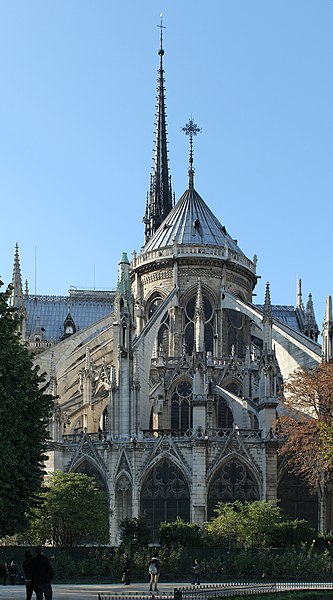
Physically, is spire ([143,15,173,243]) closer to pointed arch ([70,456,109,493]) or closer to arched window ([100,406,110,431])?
arched window ([100,406,110,431])

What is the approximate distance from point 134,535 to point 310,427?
36.2ft

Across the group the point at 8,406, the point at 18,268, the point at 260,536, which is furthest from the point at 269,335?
the point at 8,406

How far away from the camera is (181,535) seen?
164ft

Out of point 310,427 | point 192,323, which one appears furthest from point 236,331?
point 310,427

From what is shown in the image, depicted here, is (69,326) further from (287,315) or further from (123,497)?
(123,497)

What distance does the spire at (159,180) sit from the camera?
11431cm

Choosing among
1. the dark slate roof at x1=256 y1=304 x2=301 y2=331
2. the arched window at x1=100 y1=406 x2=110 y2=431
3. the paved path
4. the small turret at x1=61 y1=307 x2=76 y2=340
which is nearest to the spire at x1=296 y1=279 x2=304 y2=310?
the dark slate roof at x1=256 y1=304 x2=301 y2=331

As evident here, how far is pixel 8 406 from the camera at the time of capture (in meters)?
34.4

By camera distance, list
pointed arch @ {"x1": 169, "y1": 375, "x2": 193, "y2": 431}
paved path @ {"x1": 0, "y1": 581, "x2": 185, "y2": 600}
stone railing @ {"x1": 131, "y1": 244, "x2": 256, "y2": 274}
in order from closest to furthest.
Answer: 1. paved path @ {"x1": 0, "y1": 581, "x2": 185, "y2": 600}
2. pointed arch @ {"x1": 169, "y1": 375, "x2": 193, "y2": 431}
3. stone railing @ {"x1": 131, "y1": 244, "x2": 256, "y2": 274}

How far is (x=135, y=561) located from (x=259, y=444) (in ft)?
70.8

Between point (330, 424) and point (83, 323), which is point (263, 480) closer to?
point (330, 424)

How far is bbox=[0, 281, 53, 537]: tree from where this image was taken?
34219mm

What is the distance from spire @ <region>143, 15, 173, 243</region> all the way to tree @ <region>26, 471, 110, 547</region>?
192ft

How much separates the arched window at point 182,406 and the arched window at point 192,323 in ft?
15.5
